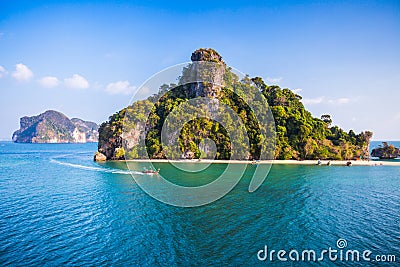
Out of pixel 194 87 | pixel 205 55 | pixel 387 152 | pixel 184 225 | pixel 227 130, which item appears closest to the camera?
pixel 184 225

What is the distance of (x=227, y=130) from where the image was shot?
67.1 m

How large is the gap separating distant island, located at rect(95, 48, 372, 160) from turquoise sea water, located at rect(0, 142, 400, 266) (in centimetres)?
3161

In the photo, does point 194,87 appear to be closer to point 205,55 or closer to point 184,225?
point 205,55

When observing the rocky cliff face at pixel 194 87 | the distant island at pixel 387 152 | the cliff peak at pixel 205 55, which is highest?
the cliff peak at pixel 205 55

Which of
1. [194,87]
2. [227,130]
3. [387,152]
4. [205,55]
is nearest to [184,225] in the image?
[227,130]

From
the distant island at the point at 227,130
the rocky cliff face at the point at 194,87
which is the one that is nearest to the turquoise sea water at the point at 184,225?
the distant island at the point at 227,130

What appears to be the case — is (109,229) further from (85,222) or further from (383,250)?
(383,250)

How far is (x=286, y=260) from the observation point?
47.4 feet

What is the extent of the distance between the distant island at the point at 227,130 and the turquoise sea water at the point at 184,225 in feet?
104

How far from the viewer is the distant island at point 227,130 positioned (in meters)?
64.1

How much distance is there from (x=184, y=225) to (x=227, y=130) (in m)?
48.9

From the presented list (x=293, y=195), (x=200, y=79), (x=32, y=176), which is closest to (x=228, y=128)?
(x=200, y=79)

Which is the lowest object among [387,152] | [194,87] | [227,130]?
[387,152]

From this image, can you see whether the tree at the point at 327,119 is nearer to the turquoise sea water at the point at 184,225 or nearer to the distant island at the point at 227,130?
the distant island at the point at 227,130
